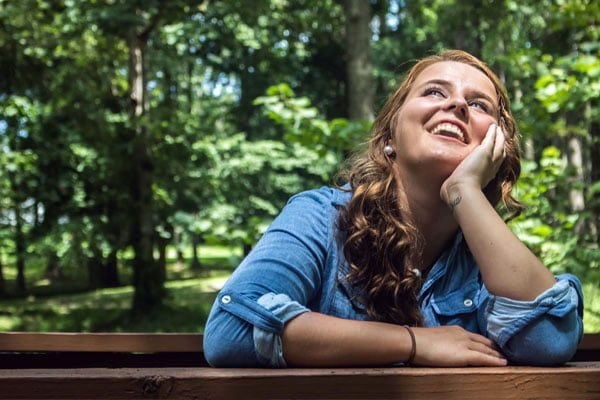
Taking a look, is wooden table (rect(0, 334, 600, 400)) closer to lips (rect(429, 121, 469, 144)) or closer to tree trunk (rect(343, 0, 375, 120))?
lips (rect(429, 121, 469, 144))

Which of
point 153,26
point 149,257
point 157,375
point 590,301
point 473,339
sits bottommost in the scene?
point 149,257

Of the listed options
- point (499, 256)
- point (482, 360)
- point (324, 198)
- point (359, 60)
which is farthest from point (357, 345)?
point (359, 60)

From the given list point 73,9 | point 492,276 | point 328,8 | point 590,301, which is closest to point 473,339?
point 492,276

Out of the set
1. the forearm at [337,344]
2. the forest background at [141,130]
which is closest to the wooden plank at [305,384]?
the forearm at [337,344]

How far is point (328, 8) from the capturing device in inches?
466

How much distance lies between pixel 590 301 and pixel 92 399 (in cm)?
545

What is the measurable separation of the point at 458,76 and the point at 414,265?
1.81 feet

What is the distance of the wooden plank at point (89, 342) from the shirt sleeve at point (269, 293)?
1.63 ft

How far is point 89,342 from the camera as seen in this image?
194 centimetres

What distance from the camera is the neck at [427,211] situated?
182 centimetres

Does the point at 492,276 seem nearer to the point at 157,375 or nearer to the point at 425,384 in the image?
the point at 425,384

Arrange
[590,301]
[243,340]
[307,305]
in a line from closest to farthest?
[243,340]
[307,305]
[590,301]

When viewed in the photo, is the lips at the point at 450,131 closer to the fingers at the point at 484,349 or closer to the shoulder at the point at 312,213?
the shoulder at the point at 312,213

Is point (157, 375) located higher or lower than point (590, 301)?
higher
